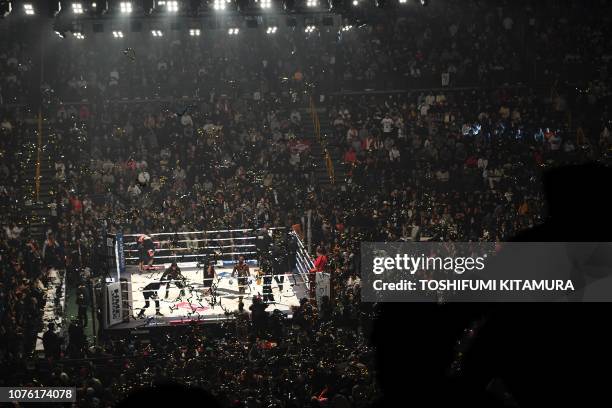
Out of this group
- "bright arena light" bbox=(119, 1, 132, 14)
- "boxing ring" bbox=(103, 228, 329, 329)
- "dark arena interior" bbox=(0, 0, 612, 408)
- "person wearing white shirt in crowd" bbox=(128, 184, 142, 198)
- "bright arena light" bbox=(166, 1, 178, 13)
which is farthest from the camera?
"person wearing white shirt in crowd" bbox=(128, 184, 142, 198)

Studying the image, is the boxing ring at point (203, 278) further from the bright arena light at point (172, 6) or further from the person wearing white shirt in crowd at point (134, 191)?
the bright arena light at point (172, 6)

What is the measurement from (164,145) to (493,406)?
2608 cm

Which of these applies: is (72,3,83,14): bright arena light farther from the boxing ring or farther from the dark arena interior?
the boxing ring

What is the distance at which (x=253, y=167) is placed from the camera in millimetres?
25312

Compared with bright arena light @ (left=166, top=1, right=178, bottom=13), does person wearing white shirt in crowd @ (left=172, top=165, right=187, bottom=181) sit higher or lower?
lower

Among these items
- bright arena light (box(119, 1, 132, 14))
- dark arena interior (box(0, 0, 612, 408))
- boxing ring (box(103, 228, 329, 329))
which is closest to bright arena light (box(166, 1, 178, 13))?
dark arena interior (box(0, 0, 612, 408))

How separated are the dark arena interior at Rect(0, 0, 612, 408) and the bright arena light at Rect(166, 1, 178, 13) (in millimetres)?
137

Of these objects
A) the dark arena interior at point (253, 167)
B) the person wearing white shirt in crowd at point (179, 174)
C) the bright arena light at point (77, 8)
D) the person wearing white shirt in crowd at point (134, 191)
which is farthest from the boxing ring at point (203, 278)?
the bright arena light at point (77, 8)

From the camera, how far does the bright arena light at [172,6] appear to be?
21.3 meters

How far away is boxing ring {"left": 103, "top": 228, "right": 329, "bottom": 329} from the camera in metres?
17.5

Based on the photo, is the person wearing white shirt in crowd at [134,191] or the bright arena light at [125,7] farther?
the person wearing white shirt in crowd at [134,191]

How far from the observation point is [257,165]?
2534 centimetres

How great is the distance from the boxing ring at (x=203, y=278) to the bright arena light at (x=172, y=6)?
5.94 metres

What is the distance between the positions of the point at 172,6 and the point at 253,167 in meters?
5.97
